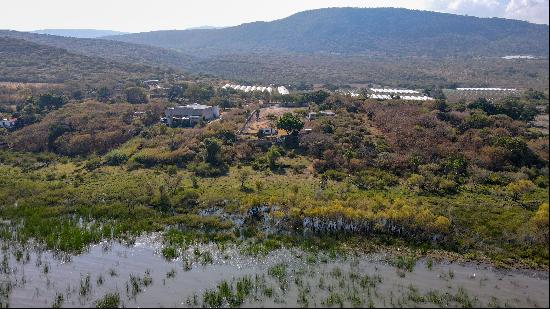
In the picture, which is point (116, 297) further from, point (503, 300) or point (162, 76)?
point (162, 76)

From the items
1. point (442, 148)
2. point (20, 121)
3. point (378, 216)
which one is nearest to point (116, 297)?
point (378, 216)

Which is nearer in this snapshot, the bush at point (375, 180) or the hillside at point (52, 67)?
the bush at point (375, 180)

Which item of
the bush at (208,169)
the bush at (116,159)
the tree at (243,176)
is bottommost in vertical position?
the bush at (116,159)

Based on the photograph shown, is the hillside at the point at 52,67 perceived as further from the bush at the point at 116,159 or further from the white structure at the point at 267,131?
the white structure at the point at 267,131

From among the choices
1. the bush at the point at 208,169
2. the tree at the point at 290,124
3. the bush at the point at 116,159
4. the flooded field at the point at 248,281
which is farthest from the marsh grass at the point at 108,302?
the tree at the point at 290,124

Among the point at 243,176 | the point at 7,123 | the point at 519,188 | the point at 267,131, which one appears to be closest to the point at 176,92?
the point at 7,123

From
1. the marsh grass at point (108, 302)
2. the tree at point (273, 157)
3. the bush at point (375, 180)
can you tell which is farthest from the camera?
the tree at point (273, 157)

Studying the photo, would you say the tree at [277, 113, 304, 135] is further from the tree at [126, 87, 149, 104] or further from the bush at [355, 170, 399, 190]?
the tree at [126, 87, 149, 104]

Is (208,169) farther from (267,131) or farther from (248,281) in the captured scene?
(248,281)
